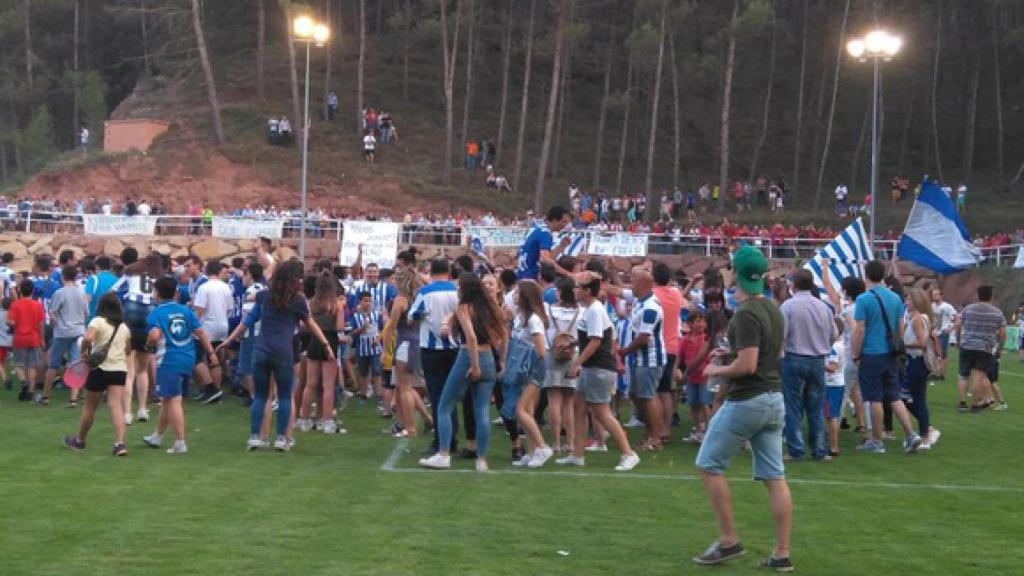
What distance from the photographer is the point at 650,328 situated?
44.8ft

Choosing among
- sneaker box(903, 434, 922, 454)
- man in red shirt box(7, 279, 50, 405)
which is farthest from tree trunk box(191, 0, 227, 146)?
sneaker box(903, 434, 922, 454)

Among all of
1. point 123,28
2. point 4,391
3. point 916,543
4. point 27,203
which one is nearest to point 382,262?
point 4,391

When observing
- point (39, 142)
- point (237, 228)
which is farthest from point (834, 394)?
point (39, 142)

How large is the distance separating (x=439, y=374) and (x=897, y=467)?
4708 millimetres

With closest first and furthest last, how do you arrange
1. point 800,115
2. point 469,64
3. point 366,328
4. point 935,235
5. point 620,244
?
point 366,328 → point 935,235 → point 620,244 → point 469,64 → point 800,115

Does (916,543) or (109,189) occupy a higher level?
(109,189)

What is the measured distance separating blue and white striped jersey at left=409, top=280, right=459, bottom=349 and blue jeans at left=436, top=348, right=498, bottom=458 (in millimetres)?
470

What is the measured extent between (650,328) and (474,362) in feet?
8.13

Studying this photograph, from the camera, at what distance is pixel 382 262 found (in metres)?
29.5

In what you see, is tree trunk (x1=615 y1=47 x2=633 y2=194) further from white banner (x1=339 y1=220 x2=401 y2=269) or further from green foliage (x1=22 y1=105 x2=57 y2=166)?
white banner (x1=339 y1=220 x2=401 y2=269)

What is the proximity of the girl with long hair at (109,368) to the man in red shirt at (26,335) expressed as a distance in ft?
17.6

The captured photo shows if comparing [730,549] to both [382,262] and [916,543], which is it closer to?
[916,543]

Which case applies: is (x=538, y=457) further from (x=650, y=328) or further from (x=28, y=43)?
(x=28, y=43)

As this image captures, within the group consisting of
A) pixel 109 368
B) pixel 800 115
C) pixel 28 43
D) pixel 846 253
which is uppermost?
pixel 28 43
